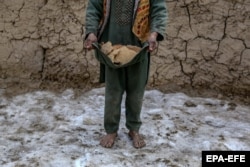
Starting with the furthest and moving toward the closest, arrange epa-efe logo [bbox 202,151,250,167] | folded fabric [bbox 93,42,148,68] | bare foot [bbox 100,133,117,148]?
bare foot [bbox 100,133,117,148] < epa-efe logo [bbox 202,151,250,167] < folded fabric [bbox 93,42,148,68]

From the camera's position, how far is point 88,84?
4.02 metres

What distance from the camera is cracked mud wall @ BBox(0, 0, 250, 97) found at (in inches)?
148

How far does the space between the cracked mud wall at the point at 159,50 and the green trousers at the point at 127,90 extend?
108 centimetres

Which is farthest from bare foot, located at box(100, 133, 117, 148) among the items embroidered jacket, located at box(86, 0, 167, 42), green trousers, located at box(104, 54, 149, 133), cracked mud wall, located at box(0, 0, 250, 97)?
cracked mud wall, located at box(0, 0, 250, 97)

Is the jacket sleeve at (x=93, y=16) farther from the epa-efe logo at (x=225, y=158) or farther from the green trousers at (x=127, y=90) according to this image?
the epa-efe logo at (x=225, y=158)

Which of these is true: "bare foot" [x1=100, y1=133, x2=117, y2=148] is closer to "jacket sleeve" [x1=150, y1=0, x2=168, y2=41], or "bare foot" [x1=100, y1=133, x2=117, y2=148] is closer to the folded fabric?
the folded fabric

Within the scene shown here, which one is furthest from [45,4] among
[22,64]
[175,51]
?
[175,51]

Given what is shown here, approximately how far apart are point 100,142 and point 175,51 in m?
1.30

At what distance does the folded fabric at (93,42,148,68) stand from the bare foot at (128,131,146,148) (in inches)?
24.1

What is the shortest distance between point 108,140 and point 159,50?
1239mm

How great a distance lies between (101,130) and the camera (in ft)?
10.5

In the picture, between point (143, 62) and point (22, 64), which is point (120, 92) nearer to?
point (143, 62)

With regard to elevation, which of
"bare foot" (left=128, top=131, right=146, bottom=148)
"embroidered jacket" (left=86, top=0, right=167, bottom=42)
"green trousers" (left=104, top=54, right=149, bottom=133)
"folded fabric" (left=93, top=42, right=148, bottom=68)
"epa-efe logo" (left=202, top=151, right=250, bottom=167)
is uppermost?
"embroidered jacket" (left=86, top=0, right=167, bottom=42)

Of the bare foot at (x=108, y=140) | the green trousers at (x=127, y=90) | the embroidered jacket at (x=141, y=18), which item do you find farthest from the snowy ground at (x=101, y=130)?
the embroidered jacket at (x=141, y=18)
